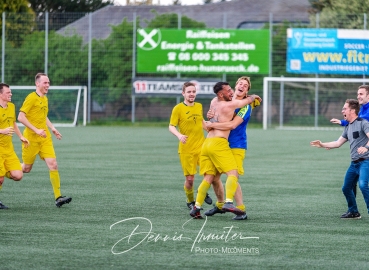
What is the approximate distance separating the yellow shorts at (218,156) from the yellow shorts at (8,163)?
2650 millimetres

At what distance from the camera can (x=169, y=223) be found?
9.70 m

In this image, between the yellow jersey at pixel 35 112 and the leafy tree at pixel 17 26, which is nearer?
the yellow jersey at pixel 35 112

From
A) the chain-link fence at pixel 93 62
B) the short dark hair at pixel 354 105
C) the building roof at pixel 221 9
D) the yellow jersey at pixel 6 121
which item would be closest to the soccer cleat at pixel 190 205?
the short dark hair at pixel 354 105

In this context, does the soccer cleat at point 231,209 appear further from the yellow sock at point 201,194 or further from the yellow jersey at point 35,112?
the yellow jersey at point 35,112

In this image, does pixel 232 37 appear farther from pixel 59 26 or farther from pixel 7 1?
pixel 7 1

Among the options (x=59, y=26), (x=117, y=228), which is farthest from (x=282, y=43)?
(x=117, y=228)

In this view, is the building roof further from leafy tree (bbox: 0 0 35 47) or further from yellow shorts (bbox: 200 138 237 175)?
yellow shorts (bbox: 200 138 237 175)

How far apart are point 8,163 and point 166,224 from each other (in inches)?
111

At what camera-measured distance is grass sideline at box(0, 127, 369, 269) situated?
746 cm

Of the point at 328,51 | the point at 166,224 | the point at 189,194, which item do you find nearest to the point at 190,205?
the point at 189,194

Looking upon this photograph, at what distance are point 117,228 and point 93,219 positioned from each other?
2.82 feet

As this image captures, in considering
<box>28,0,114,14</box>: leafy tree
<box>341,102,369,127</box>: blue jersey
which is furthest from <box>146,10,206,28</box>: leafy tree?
<box>341,102,369,127</box>: blue jersey

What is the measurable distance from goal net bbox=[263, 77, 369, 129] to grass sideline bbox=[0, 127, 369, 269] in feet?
71.9

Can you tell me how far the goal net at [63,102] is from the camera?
40.5 m
